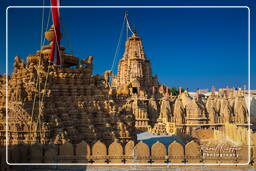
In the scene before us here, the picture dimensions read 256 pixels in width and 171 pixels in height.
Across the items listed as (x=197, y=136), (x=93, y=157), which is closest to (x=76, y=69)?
(x=93, y=157)

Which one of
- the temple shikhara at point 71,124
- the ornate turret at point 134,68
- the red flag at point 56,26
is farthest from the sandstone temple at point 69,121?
the ornate turret at point 134,68

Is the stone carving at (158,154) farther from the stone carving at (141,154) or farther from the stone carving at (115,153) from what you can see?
the stone carving at (115,153)

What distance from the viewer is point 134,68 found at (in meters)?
47.3

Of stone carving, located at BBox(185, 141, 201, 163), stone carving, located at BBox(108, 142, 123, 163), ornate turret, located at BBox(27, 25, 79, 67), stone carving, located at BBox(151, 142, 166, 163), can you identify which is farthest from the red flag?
stone carving, located at BBox(185, 141, 201, 163)

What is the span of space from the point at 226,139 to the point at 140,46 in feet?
107

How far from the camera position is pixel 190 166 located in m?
9.12

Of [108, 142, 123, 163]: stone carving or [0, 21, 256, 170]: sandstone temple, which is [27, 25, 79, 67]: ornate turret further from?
[108, 142, 123, 163]: stone carving

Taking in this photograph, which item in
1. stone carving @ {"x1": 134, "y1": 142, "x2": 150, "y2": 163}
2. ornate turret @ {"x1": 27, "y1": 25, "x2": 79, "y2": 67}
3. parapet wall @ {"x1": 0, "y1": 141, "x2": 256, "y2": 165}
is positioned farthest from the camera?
ornate turret @ {"x1": 27, "y1": 25, "x2": 79, "y2": 67}

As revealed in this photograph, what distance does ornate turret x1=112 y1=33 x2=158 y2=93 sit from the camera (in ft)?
155

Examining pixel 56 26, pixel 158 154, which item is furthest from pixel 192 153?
pixel 56 26

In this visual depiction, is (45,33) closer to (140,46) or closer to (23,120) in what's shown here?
(23,120)

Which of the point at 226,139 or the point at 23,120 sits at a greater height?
the point at 23,120

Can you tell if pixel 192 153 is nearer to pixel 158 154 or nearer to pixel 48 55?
pixel 158 154

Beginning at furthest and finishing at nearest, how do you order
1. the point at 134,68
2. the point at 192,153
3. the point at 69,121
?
the point at 134,68, the point at 69,121, the point at 192,153
